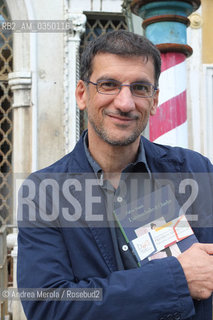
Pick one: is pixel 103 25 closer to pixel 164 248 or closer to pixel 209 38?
pixel 209 38

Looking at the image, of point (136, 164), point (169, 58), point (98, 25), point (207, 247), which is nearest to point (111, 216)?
point (136, 164)

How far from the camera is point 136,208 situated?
1438 millimetres

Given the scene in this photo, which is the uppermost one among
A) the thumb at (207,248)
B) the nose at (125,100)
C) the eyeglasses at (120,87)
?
the eyeglasses at (120,87)

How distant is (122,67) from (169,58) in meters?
0.80

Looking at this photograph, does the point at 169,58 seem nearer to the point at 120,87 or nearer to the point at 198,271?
the point at 120,87

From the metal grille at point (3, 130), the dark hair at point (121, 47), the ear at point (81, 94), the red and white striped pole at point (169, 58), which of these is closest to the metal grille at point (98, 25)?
the metal grille at point (3, 130)

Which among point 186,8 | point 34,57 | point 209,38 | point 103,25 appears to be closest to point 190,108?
point 209,38

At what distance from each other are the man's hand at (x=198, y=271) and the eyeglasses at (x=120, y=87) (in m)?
0.53

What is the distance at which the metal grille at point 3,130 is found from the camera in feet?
16.1

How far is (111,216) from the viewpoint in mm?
1461

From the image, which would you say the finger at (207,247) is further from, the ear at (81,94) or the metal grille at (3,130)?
the metal grille at (3,130)

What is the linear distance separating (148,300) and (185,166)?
508 millimetres

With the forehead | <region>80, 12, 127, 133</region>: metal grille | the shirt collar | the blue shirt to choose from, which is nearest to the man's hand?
the blue shirt

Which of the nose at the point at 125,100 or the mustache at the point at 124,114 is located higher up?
the nose at the point at 125,100
